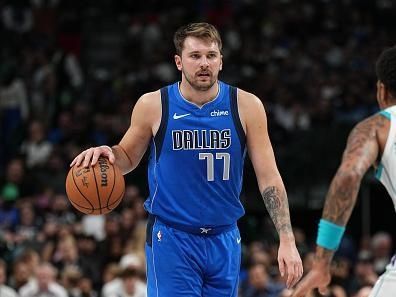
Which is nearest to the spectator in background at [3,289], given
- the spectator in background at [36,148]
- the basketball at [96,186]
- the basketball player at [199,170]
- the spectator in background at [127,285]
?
the spectator in background at [127,285]

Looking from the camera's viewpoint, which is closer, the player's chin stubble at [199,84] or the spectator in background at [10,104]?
the player's chin stubble at [199,84]

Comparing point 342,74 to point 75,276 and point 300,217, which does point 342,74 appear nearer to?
point 300,217

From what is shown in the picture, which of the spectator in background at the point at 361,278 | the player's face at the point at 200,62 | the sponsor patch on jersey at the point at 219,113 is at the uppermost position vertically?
the player's face at the point at 200,62

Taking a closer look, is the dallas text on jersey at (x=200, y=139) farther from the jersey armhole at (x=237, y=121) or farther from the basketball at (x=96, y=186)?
the basketball at (x=96, y=186)

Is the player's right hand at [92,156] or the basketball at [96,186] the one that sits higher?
the player's right hand at [92,156]

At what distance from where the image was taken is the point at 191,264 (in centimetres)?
731

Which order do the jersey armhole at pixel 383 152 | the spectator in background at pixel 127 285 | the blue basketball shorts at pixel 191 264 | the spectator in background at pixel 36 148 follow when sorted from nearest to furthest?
1. the jersey armhole at pixel 383 152
2. the blue basketball shorts at pixel 191 264
3. the spectator in background at pixel 127 285
4. the spectator in background at pixel 36 148

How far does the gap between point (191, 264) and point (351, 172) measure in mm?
2067

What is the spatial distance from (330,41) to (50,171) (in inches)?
328

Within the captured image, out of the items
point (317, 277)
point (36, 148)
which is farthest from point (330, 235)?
point (36, 148)

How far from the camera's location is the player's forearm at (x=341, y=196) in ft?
18.3

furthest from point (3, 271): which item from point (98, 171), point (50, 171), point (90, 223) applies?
point (98, 171)

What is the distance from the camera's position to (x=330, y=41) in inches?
881

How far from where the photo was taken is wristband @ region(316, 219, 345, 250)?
18.5ft
